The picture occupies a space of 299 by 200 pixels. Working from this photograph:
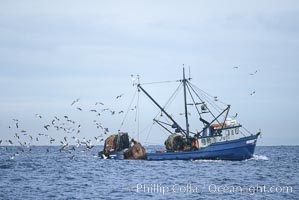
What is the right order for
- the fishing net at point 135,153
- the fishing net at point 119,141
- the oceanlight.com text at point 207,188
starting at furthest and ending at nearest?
the fishing net at point 119,141 → the fishing net at point 135,153 → the oceanlight.com text at point 207,188

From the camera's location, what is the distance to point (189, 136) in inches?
2287

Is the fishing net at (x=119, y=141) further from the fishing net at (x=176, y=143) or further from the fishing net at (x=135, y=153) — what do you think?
the fishing net at (x=176, y=143)

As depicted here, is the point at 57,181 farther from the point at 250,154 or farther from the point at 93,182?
the point at 250,154

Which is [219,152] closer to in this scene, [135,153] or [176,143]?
[176,143]

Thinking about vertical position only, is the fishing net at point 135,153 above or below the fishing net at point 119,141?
below

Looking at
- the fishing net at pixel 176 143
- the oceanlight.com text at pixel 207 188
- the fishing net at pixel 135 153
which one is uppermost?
the fishing net at pixel 176 143

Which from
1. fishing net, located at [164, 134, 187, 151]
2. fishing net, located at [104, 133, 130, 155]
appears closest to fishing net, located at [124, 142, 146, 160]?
fishing net, located at [104, 133, 130, 155]

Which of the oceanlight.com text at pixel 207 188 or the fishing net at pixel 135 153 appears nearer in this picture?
the oceanlight.com text at pixel 207 188

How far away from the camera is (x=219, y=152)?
55.5 metres

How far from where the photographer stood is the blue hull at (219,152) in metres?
55.5

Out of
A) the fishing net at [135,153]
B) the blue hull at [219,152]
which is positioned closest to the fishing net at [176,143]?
the blue hull at [219,152]

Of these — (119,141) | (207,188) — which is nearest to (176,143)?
(119,141)

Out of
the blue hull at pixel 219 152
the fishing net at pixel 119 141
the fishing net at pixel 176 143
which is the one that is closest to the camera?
the blue hull at pixel 219 152

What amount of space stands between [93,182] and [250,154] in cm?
2838
